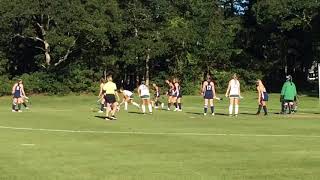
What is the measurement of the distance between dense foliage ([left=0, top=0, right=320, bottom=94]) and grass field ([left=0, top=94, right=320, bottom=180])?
37.8 meters

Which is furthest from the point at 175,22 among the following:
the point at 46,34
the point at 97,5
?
the point at 46,34

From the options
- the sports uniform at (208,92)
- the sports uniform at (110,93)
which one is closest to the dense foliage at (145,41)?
the sports uniform at (208,92)

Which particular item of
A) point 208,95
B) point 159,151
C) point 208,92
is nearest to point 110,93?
point 208,95

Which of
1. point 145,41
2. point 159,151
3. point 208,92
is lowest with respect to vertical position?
point 159,151

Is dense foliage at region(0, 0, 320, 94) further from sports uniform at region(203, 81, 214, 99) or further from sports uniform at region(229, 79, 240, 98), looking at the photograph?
sports uniform at region(229, 79, 240, 98)

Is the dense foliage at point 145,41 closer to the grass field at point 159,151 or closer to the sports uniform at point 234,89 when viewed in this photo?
the sports uniform at point 234,89

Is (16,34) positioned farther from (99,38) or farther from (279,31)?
(279,31)

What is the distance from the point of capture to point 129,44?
6300 cm

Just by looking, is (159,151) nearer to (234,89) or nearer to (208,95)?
(234,89)

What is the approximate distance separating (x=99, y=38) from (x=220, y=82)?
1358 centimetres

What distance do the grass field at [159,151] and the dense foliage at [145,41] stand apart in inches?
1489

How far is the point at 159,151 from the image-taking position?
14594 mm

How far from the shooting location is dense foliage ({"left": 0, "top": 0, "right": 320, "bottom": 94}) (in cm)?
6047

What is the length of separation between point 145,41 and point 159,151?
49.0 m
